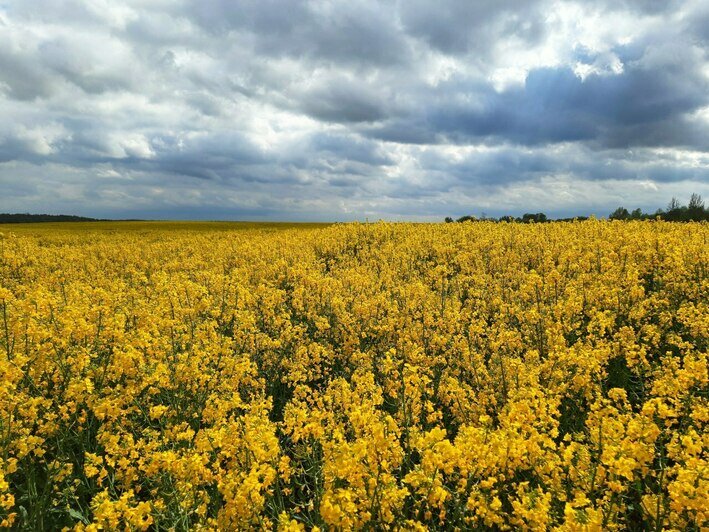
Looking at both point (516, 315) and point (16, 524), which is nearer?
point (16, 524)

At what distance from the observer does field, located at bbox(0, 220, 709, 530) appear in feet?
10.2

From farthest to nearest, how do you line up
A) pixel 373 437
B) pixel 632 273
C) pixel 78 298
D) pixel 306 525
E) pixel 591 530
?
1. pixel 632 273
2. pixel 78 298
3. pixel 306 525
4. pixel 373 437
5. pixel 591 530

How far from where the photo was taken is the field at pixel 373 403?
3107 millimetres

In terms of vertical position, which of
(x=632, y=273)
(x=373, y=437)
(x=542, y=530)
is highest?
(x=632, y=273)

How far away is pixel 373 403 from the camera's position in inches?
163

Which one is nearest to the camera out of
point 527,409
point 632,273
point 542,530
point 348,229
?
point 542,530

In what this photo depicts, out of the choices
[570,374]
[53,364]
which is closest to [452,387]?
[570,374]

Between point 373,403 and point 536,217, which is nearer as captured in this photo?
point 373,403

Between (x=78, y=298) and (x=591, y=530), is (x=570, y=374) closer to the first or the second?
(x=591, y=530)

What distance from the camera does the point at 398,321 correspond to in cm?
781

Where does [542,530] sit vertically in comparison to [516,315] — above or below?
below

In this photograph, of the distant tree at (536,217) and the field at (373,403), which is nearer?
the field at (373,403)

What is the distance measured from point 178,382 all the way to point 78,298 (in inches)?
149

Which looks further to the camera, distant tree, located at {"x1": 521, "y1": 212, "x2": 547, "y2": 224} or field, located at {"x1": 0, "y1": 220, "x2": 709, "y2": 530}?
distant tree, located at {"x1": 521, "y1": 212, "x2": 547, "y2": 224}
